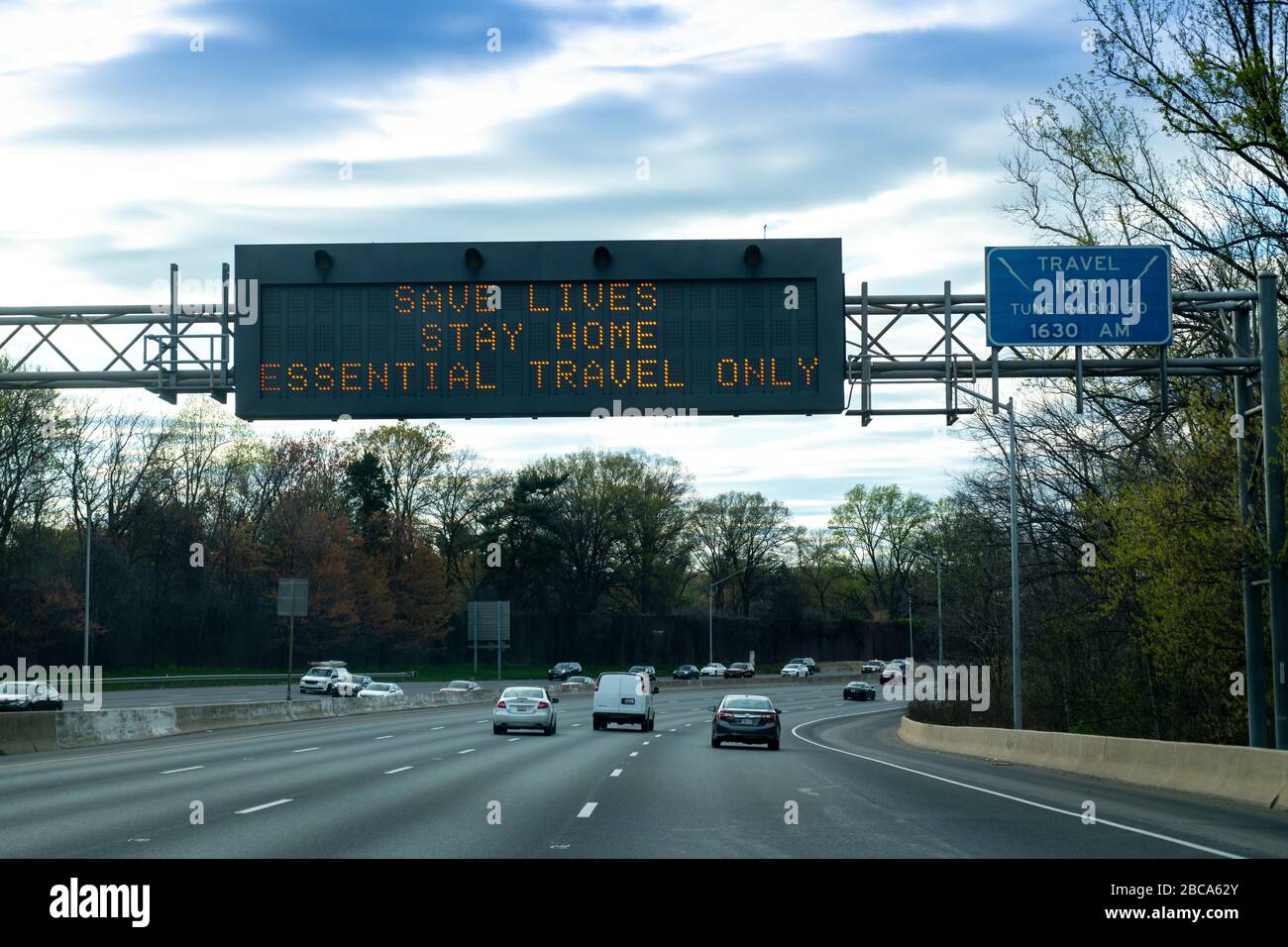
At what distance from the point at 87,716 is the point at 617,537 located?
85502 mm

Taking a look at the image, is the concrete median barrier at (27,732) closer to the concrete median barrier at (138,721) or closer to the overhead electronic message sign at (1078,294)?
the concrete median barrier at (138,721)

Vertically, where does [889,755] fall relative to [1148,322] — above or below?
below

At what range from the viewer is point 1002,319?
75.1 feet

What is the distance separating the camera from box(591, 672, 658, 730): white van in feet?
150

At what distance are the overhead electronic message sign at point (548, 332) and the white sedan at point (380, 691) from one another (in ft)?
140

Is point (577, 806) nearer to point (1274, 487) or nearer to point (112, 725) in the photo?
point (1274, 487)

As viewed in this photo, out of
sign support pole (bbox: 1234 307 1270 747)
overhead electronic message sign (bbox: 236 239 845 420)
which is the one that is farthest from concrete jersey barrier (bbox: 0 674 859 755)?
sign support pole (bbox: 1234 307 1270 747)

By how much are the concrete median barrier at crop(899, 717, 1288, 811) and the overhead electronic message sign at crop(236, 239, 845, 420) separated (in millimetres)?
7637

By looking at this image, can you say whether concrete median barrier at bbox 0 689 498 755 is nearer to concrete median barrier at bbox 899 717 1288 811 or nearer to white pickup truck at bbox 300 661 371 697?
white pickup truck at bbox 300 661 371 697

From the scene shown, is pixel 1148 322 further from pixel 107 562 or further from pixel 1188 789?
pixel 107 562

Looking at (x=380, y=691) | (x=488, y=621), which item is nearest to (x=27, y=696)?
(x=380, y=691)

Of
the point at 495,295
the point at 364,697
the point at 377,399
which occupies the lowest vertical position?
the point at 364,697

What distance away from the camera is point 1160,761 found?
22.6 metres
